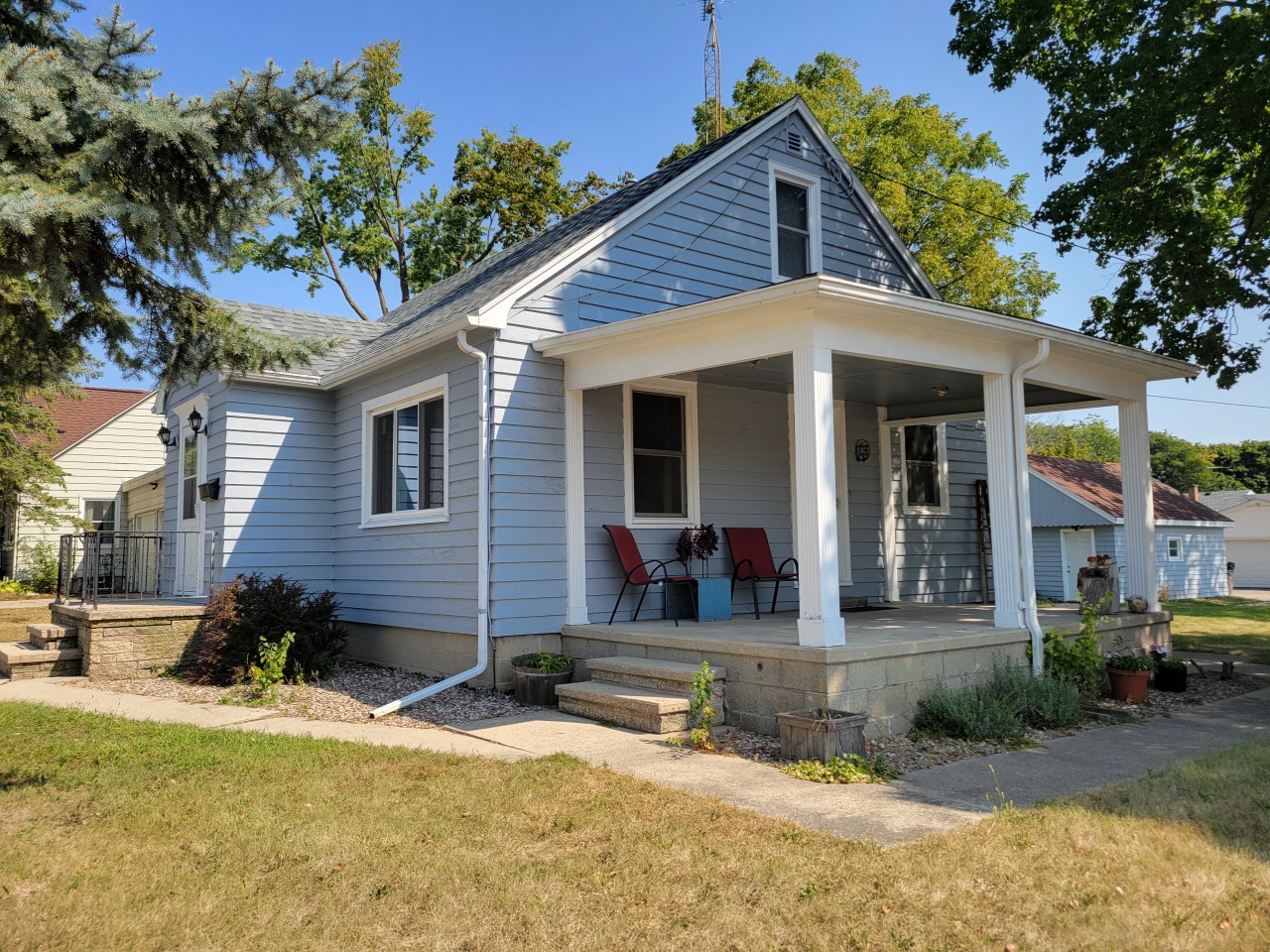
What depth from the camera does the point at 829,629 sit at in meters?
6.20

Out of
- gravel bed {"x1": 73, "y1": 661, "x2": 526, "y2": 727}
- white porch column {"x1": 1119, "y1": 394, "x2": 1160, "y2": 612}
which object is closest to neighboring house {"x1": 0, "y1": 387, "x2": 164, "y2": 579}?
gravel bed {"x1": 73, "y1": 661, "x2": 526, "y2": 727}

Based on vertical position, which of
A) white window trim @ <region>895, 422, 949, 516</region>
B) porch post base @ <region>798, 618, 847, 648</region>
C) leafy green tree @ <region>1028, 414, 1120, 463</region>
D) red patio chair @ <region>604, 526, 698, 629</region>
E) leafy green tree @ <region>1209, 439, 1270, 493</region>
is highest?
leafy green tree @ <region>1028, 414, 1120, 463</region>

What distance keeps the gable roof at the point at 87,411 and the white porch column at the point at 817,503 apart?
21.1m

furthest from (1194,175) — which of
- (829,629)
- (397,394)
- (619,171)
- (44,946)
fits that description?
(619,171)

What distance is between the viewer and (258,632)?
8953mm

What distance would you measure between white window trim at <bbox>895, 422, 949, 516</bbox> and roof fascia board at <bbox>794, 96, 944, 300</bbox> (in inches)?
71.9

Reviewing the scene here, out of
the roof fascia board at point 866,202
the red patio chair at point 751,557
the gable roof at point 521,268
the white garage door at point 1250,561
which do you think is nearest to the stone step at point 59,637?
the gable roof at point 521,268

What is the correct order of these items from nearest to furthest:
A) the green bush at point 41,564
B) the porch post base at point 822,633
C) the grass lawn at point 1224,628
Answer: the porch post base at point 822,633 → the grass lawn at point 1224,628 → the green bush at point 41,564

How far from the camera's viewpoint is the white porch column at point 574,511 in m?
8.45

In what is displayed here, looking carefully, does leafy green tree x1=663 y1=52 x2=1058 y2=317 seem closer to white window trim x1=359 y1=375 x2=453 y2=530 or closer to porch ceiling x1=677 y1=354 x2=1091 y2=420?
porch ceiling x1=677 y1=354 x2=1091 y2=420

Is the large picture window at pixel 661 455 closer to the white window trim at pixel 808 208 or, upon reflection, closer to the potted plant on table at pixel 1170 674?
the white window trim at pixel 808 208

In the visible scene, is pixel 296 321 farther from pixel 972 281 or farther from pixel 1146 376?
pixel 972 281

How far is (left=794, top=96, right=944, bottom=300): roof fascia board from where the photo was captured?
11.3 metres

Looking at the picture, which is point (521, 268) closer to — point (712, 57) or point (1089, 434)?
point (712, 57)
